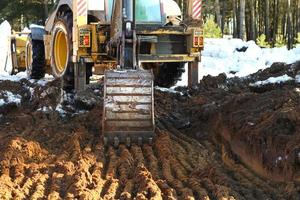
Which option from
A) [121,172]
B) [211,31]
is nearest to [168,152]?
[121,172]

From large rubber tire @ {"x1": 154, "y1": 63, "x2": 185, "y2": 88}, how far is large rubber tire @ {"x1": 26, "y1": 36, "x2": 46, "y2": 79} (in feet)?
9.52

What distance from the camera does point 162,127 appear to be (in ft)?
26.1

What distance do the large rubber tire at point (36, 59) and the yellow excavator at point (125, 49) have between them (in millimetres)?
82

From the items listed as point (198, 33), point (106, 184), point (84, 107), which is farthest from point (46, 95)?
point (106, 184)

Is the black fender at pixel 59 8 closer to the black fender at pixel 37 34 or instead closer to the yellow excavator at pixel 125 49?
the yellow excavator at pixel 125 49

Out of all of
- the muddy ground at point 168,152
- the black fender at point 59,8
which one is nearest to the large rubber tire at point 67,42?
the black fender at point 59,8

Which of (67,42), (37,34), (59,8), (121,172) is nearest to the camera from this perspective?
(121,172)

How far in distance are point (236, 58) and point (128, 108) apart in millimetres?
8115

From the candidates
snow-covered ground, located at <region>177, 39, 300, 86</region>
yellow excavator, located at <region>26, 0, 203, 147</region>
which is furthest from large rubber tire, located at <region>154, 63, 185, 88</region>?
snow-covered ground, located at <region>177, 39, 300, 86</region>

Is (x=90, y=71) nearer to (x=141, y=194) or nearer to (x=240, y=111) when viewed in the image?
(x=240, y=111)

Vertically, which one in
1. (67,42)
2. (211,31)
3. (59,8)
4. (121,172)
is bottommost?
(121,172)

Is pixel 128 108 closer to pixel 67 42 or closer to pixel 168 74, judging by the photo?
pixel 67 42

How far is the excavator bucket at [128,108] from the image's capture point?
7.14m

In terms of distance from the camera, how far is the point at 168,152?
6.41 meters
